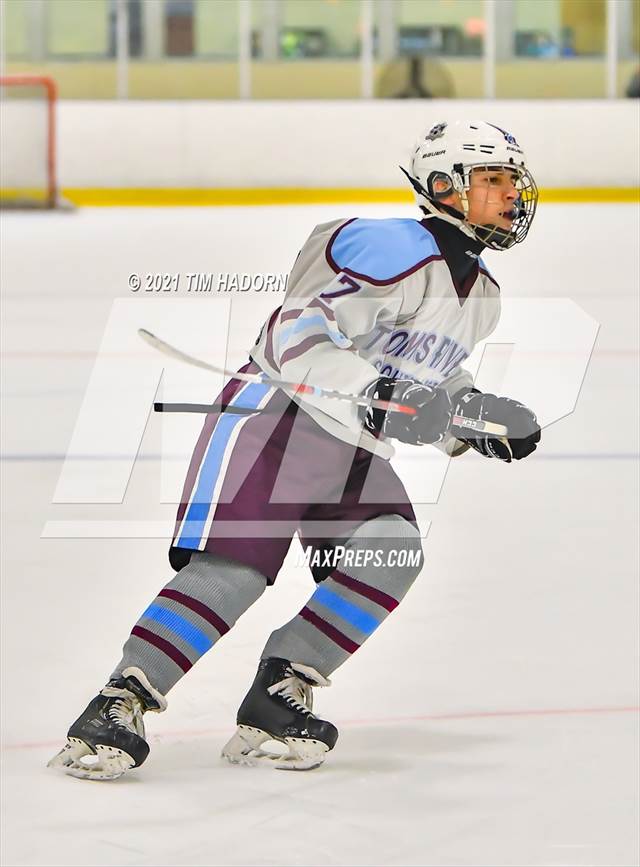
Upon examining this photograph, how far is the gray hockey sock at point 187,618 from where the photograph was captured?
1688 mm

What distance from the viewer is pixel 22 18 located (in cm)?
897

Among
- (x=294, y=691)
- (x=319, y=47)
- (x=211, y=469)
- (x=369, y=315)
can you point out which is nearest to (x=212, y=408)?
(x=211, y=469)

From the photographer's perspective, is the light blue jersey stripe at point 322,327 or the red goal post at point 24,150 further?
the red goal post at point 24,150

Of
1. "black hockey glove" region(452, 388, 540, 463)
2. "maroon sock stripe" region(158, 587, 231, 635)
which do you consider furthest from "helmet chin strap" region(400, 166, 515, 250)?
"maroon sock stripe" region(158, 587, 231, 635)

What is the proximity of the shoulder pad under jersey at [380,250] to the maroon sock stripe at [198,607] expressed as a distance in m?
0.38

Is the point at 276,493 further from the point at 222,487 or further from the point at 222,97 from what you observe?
the point at 222,97

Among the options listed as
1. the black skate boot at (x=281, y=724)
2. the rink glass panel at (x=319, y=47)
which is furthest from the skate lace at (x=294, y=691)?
the rink glass panel at (x=319, y=47)

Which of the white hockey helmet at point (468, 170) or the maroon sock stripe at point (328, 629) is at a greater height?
the white hockey helmet at point (468, 170)

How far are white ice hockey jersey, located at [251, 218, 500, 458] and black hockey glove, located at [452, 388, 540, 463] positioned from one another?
0.06m

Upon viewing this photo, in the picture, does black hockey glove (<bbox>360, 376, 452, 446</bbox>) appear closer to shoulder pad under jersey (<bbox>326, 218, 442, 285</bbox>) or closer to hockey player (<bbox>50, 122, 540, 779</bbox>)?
hockey player (<bbox>50, 122, 540, 779</bbox>)

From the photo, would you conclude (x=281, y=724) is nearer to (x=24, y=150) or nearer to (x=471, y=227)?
(x=471, y=227)

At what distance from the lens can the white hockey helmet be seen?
184 centimetres

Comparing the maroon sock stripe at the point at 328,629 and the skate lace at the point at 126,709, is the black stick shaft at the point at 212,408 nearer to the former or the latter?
the maroon sock stripe at the point at 328,629

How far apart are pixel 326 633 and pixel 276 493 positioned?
159 millimetres
